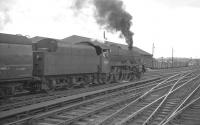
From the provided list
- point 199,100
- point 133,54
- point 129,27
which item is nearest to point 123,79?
point 133,54

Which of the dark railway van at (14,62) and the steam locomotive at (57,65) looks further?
the steam locomotive at (57,65)

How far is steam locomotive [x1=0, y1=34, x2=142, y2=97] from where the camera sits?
11.8 meters

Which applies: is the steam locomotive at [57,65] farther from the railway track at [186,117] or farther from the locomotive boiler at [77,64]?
the railway track at [186,117]

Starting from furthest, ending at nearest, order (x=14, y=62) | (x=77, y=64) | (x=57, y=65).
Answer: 1. (x=77, y=64)
2. (x=57, y=65)
3. (x=14, y=62)

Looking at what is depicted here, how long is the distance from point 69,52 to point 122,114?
295 inches

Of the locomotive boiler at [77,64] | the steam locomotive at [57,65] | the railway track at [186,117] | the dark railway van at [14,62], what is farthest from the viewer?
the locomotive boiler at [77,64]

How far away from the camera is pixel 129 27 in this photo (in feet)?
88.1

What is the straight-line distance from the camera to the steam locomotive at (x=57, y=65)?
38.8ft

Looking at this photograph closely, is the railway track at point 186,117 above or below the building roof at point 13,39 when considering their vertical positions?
below

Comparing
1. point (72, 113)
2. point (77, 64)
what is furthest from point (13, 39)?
point (77, 64)

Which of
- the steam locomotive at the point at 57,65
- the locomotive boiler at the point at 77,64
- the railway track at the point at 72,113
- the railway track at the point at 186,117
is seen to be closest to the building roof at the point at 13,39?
the steam locomotive at the point at 57,65

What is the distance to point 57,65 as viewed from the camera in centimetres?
1533

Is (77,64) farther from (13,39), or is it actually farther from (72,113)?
(72,113)

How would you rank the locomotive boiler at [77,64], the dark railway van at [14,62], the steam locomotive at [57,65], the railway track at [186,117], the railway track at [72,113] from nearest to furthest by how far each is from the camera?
the railway track at [72,113] → the railway track at [186,117] → the dark railway van at [14,62] → the steam locomotive at [57,65] → the locomotive boiler at [77,64]
